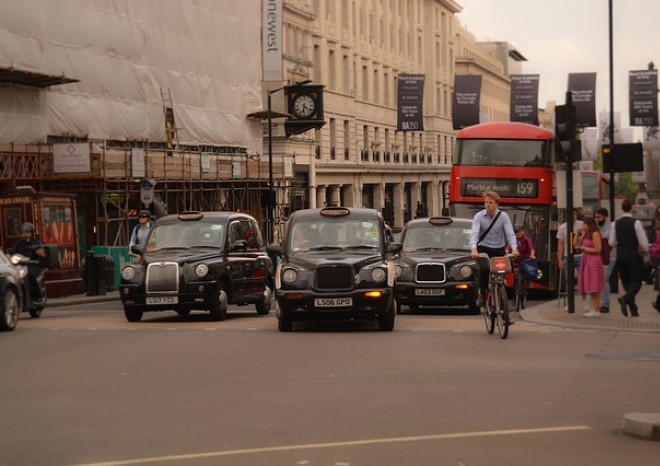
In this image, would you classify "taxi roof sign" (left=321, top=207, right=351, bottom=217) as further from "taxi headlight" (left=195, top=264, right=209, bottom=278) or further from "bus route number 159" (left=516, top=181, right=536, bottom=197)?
"bus route number 159" (left=516, top=181, right=536, bottom=197)

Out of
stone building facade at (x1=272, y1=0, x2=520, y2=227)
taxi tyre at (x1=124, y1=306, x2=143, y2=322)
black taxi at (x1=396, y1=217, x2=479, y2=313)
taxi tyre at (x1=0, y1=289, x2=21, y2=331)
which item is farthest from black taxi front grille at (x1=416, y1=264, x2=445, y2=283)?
stone building facade at (x1=272, y1=0, x2=520, y2=227)

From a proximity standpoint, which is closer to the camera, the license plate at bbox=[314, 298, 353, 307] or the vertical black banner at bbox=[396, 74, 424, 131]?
the license plate at bbox=[314, 298, 353, 307]

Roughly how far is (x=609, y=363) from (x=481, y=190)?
20.4 meters

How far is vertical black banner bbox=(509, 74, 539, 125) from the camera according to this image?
62219 millimetres

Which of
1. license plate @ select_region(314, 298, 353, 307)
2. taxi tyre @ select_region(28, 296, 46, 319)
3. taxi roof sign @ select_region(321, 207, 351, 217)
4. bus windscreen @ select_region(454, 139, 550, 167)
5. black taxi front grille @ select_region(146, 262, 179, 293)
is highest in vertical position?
bus windscreen @ select_region(454, 139, 550, 167)

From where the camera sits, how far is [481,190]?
113ft

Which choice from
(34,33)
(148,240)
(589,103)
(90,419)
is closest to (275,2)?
(589,103)

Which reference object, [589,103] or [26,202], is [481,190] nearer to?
[26,202]

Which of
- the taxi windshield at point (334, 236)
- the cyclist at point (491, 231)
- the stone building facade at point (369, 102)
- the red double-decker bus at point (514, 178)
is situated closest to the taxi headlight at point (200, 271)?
the taxi windshield at point (334, 236)

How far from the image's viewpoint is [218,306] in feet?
72.1

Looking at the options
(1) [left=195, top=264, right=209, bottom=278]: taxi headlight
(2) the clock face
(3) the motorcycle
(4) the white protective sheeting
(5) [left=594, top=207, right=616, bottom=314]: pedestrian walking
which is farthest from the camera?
(2) the clock face

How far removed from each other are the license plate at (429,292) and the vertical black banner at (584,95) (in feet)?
96.3

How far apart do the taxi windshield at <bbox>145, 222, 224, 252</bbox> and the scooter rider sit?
249cm

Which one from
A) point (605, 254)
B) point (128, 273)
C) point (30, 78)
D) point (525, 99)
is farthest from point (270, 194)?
point (128, 273)
